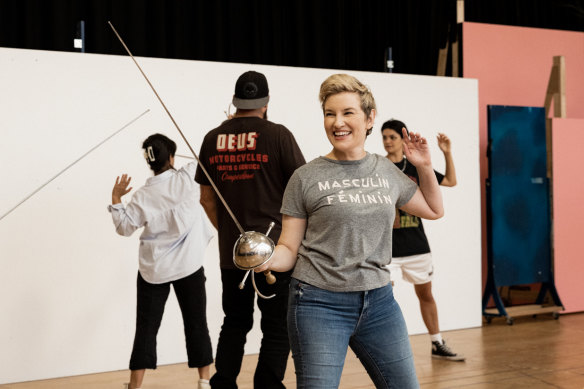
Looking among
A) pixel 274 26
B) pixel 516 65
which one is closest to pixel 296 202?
pixel 274 26

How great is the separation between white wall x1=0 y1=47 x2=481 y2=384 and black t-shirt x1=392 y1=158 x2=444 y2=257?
3.16ft

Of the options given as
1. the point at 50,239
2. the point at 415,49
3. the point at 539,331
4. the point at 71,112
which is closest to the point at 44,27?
the point at 71,112

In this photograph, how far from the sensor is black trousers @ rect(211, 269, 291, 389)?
2578mm

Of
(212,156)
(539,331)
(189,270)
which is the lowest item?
(539,331)

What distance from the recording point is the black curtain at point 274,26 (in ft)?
16.2

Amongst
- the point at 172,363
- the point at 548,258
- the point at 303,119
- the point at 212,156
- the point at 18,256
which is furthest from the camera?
the point at 548,258

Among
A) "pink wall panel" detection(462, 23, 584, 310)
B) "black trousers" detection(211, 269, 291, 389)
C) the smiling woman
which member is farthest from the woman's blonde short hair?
"pink wall panel" detection(462, 23, 584, 310)

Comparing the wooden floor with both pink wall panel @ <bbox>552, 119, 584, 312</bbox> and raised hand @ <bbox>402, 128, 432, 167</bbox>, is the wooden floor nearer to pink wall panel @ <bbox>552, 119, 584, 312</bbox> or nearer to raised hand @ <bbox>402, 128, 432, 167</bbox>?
pink wall panel @ <bbox>552, 119, 584, 312</bbox>

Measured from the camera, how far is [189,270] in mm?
3197

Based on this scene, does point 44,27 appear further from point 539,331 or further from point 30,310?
point 539,331

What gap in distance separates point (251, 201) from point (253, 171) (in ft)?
0.38

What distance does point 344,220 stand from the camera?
6.07 ft

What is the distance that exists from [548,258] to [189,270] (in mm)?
3346

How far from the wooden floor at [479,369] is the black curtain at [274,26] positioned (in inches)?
95.7
